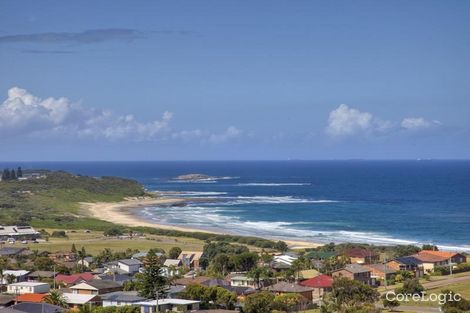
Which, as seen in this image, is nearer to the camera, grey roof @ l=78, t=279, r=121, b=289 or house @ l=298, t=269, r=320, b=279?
grey roof @ l=78, t=279, r=121, b=289

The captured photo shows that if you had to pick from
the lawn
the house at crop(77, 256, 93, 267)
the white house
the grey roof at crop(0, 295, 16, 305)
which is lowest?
the lawn

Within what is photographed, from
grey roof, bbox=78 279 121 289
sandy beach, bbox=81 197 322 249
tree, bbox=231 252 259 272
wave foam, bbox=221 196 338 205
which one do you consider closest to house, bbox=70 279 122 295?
grey roof, bbox=78 279 121 289

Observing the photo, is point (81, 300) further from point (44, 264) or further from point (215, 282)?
point (44, 264)

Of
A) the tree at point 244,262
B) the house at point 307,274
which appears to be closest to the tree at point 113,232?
the tree at point 244,262

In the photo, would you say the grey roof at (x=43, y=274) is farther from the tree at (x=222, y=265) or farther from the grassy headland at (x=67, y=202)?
the grassy headland at (x=67, y=202)

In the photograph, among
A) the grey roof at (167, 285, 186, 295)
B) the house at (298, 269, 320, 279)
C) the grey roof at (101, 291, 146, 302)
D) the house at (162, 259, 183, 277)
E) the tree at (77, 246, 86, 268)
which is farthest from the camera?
the tree at (77, 246, 86, 268)

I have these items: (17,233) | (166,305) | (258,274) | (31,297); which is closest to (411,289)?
(258,274)

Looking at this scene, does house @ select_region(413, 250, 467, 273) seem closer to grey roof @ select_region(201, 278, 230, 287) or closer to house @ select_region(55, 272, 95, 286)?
grey roof @ select_region(201, 278, 230, 287)

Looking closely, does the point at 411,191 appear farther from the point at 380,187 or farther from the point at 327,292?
the point at 327,292
